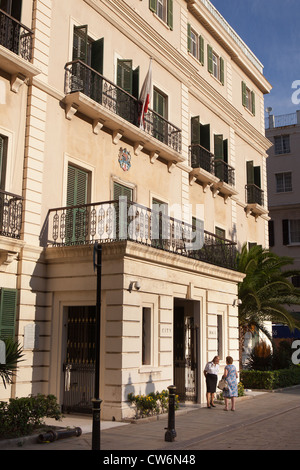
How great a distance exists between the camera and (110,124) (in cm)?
1744

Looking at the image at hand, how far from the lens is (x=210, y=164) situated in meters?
23.9

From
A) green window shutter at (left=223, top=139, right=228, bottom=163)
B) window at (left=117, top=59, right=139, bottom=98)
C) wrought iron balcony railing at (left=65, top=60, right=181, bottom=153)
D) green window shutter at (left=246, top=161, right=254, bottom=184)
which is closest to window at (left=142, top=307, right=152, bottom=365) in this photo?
wrought iron balcony railing at (left=65, top=60, right=181, bottom=153)

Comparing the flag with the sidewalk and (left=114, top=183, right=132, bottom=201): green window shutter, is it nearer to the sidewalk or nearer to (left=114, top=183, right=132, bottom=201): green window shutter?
(left=114, top=183, right=132, bottom=201): green window shutter

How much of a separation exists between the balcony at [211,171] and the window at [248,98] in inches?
196

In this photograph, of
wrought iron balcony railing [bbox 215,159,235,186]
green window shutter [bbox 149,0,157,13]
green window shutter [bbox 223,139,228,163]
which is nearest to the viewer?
green window shutter [bbox 149,0,157,13]

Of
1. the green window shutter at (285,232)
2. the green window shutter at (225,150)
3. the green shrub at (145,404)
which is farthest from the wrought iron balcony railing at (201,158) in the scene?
the green window shutter at (285,232)

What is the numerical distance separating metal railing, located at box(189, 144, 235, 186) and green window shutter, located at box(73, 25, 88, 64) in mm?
6938

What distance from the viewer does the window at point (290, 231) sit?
1577 inches

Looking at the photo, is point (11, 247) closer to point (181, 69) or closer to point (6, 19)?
point (6, 19)

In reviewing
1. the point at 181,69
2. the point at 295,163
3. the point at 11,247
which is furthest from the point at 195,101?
the point at 295,163

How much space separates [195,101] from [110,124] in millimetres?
7493

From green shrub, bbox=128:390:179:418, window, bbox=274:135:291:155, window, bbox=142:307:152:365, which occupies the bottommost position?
green shrub, bbox=128:390:179:418

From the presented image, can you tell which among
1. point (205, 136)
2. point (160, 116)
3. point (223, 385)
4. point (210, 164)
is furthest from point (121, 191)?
point (205, 136)

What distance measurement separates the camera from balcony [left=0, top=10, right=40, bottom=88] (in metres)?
14.0
